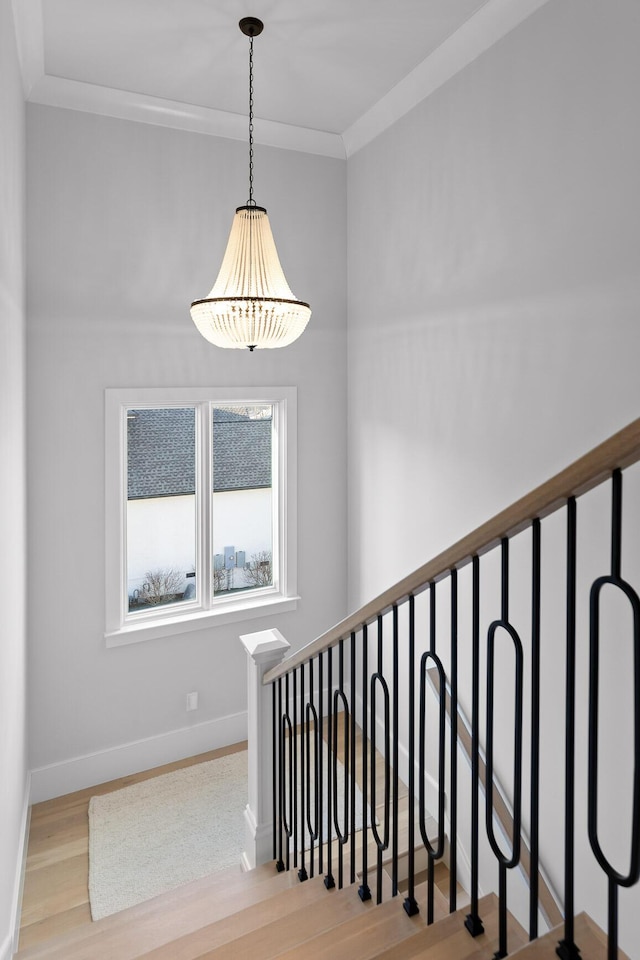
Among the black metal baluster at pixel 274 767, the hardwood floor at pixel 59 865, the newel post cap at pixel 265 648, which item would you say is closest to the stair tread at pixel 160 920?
the black metal baluster at pixel 274 767

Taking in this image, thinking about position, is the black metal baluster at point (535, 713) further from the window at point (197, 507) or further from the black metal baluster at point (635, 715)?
the window at point (197, 507)

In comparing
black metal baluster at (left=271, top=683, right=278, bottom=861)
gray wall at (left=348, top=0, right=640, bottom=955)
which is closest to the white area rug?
black metal baluster at (left=271, top=683, right=278, bottom=861)

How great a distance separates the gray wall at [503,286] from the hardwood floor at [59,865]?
6.60 ft

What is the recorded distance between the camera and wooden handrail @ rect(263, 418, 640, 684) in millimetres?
980

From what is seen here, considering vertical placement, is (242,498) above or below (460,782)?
above

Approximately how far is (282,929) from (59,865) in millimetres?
1636

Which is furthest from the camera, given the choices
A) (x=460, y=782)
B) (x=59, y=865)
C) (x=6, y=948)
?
(x=460, y=782)

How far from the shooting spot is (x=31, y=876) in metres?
2.93

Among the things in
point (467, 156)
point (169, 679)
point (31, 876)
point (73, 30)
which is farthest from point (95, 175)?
point (31, 876)

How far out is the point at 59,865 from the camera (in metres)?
3.00

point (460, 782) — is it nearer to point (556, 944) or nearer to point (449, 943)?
point (449, 943)

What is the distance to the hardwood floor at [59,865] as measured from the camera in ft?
8.75

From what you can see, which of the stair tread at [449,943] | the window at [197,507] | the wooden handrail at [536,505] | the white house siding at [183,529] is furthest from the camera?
the white house siding at [183,529]

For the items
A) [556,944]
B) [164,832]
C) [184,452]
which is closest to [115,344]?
[184,452]
